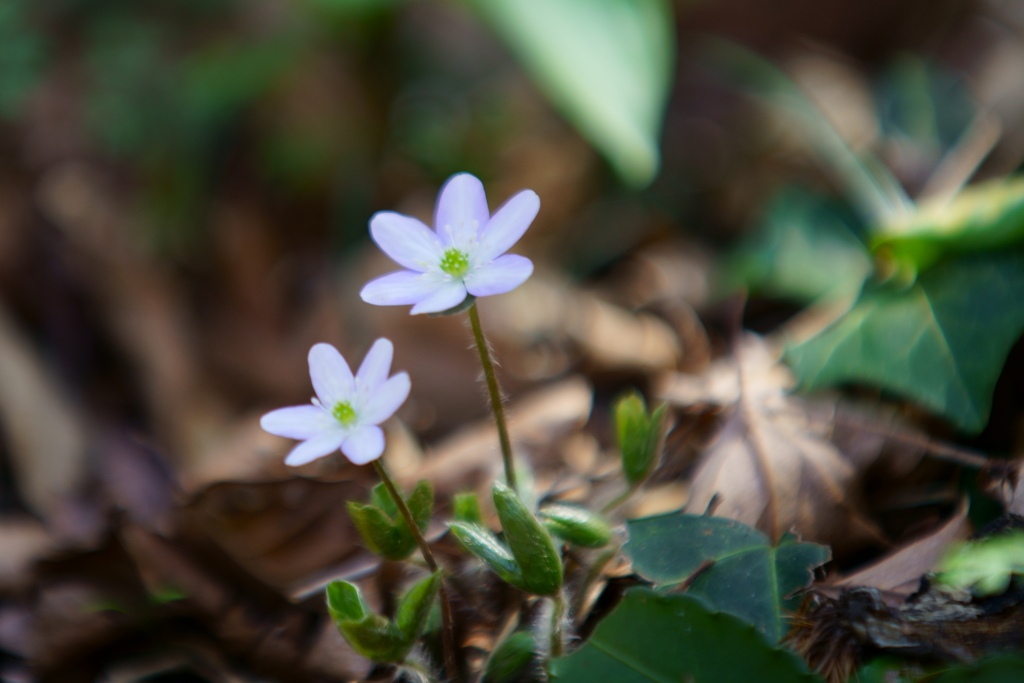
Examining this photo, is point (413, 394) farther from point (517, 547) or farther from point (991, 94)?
point (991, 94)

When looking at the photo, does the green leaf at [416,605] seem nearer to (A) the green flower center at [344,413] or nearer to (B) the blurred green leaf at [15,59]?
(A) the green flower center at [344,413]

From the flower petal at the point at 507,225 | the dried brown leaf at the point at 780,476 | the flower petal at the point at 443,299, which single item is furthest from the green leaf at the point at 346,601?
the dried brown leaf at the point at 780,476

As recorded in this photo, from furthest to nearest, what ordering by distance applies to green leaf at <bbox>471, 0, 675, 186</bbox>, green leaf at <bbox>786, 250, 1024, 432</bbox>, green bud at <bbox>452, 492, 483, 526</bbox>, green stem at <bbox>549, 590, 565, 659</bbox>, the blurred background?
green leaf at <bbox>471, 0, 675, 186</bbox>, the blurred background, green leaf at <bbox>786, 250, 1024, 432</bbox>, green bud at <bbox>452, 492, 483, 526</bbox>, green stem at <bbox>549, 590, 565, 659</bbox>

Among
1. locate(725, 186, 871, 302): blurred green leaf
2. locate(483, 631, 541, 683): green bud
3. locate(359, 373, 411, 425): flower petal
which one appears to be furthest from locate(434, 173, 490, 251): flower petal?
locate(725, 186, 871, 302): blurred green leaf

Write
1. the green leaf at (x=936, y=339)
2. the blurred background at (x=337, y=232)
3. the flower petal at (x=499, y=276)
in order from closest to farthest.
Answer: the flower petal at (x=499, y=276)
the green leaf at (x=936, y=339)
the blurred background at (x=337, y=232)

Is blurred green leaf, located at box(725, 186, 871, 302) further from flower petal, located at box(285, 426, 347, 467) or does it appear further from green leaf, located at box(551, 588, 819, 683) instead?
flower petal, located at box(285, 426, 347, 467)

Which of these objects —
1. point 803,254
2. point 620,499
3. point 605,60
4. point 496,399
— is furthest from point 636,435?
point 605,60
